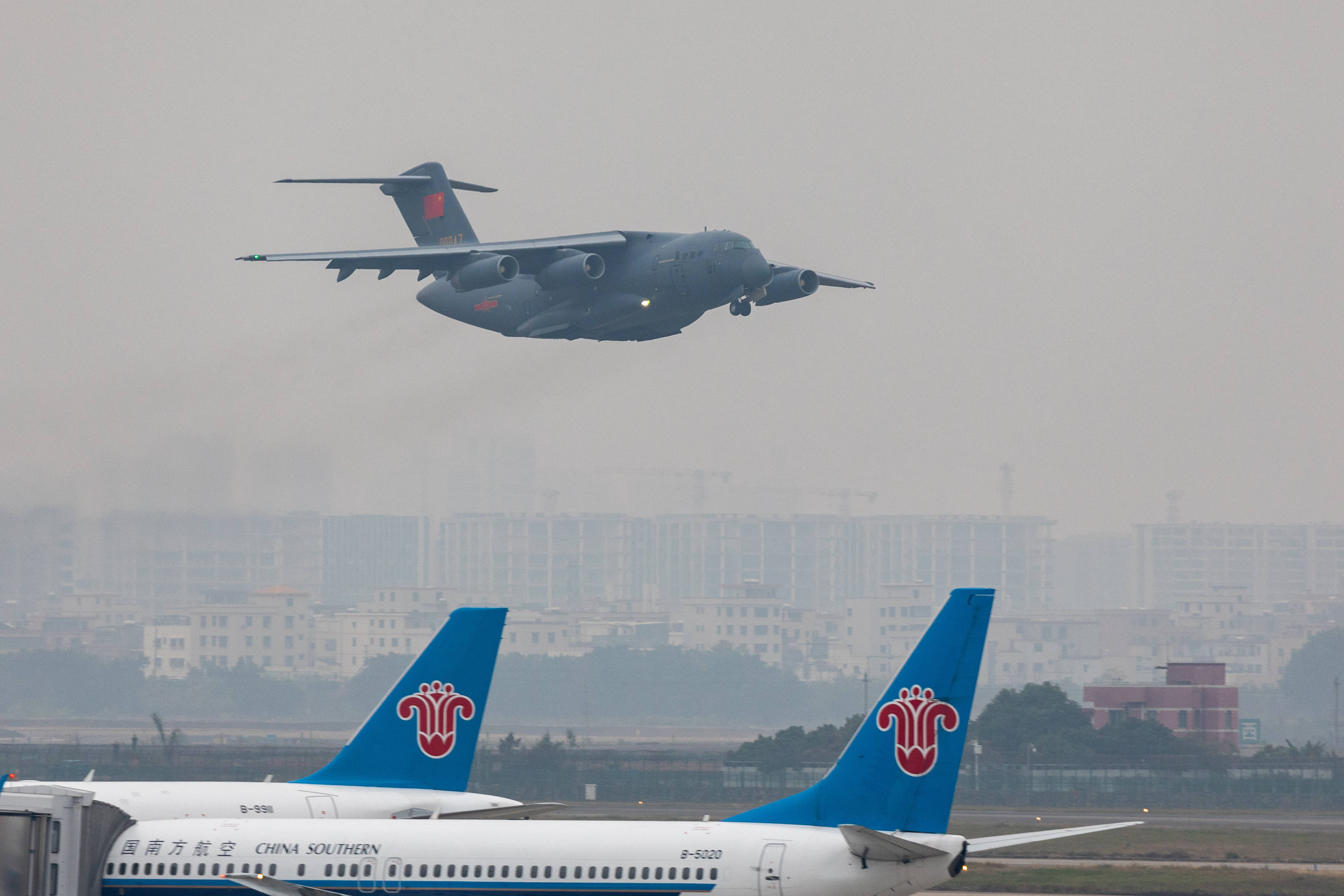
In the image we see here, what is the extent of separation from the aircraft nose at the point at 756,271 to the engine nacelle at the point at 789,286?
10.6 feet

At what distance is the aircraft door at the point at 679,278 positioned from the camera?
230ft

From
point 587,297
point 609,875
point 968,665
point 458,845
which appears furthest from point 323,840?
point 587,297

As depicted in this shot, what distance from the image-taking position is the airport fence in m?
77.0

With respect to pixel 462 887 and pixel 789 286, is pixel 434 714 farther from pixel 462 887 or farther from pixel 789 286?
pixel 789 286

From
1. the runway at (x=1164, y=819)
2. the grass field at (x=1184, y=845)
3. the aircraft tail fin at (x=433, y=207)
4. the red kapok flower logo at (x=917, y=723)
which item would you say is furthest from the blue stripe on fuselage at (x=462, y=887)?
the aircraft tail fin at (x=433, y=207)

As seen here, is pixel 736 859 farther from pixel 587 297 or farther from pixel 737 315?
pixel 587 297

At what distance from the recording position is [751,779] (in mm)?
80438

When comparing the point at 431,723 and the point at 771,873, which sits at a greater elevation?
the point at 431,723

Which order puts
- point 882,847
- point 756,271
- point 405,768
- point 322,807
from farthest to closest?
point 756,271, point 405,768, point 322,807, point 882,847

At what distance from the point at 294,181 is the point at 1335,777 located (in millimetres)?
51780

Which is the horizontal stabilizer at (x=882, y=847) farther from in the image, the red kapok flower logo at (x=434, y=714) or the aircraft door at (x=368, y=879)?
the red kapok flower logo at (x=434, y=714)

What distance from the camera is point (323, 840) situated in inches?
976

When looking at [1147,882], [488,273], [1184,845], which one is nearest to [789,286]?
[488,273]

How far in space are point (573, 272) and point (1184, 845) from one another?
30649mm
